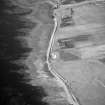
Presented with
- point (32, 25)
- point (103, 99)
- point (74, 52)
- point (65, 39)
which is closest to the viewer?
point (103, 99)

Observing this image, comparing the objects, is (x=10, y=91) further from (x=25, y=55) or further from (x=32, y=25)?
(x=32, y=25)

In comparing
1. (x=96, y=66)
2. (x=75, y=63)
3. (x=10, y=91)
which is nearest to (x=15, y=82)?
(x=10, y=91)

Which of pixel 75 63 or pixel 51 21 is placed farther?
pixel 51 21

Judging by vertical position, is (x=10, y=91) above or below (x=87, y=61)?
below

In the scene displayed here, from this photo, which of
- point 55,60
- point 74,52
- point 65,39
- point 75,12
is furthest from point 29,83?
point 75,12

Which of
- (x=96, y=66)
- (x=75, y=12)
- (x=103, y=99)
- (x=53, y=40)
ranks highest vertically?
(x=75, y=12)

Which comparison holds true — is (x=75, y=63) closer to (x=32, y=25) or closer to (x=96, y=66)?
(x=96, y=66)

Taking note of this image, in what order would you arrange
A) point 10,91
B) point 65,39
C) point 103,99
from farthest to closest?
point 65,39 < point 10,91 < point 103,99
